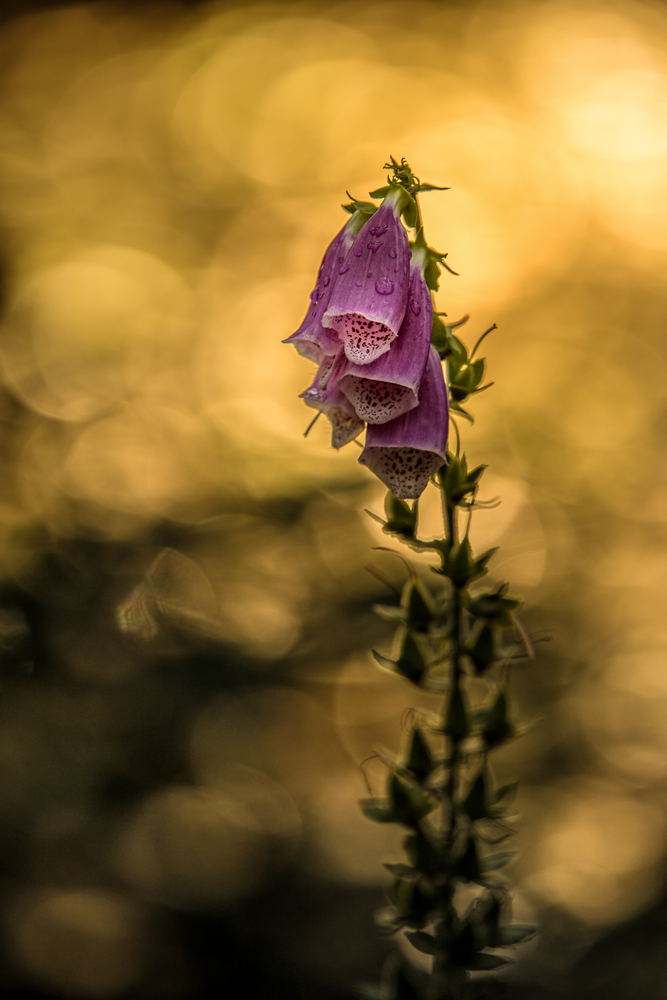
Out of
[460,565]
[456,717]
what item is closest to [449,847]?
[456,717]

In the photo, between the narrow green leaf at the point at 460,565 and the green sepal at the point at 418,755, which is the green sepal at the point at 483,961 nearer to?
the green sepal at the point at 418,755

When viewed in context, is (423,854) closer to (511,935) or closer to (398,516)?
(511,935)

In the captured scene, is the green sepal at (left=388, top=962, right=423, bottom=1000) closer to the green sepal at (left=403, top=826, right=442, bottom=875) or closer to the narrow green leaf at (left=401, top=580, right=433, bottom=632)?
the green sepal at (left=403, top=826, right=442, bottom=875)

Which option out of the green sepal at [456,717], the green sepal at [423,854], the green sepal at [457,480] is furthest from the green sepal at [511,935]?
the green sepal at [457,480]

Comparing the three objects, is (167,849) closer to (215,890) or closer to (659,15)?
(215,890)

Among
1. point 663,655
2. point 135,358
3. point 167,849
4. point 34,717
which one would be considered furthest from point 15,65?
point 663,655

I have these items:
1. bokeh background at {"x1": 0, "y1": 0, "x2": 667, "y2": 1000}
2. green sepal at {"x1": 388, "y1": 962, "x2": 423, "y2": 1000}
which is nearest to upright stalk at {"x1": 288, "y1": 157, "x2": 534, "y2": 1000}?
green sepal at {"x1": 388, "y1": 962, "x2": 423, "y2": 1000}
